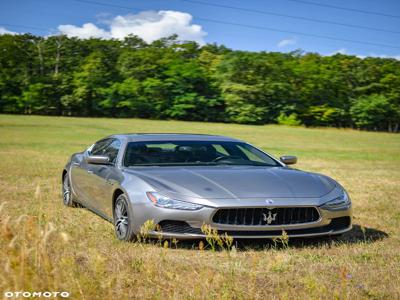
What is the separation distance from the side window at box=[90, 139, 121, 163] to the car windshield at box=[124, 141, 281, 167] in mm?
276

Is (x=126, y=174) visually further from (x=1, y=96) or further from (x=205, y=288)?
(x=1, y=96)

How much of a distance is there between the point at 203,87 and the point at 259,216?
8888 centimetres

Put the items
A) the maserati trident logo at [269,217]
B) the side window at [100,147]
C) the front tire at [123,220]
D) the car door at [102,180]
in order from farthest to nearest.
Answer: the side window at [100,147] → the car door at [102,180] → the front tire at [123,220] → the maserati trident logo at [269,217]

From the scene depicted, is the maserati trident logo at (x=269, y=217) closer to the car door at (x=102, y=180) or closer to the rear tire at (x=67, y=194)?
the car door at (x=102, y=180)

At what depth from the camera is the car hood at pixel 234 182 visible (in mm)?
6203

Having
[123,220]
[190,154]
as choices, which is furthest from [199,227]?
[190,154]

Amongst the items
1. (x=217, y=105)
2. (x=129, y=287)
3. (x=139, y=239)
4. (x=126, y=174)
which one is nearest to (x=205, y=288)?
(x=129, y=287)

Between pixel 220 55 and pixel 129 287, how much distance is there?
100249 mm

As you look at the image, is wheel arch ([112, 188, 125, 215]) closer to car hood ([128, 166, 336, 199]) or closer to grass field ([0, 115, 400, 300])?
car hood ([128, 166, 336, 199])

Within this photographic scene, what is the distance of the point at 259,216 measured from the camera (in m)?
6.12

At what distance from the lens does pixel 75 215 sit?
8508 millimetres

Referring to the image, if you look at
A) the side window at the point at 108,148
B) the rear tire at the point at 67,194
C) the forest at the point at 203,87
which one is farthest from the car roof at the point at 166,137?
the forest at the point at 203,87

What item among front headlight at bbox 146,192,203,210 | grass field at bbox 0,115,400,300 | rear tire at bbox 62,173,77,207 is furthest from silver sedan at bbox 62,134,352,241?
rear tire at bbox 62,173,77,207

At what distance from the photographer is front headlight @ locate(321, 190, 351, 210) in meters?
6.43
